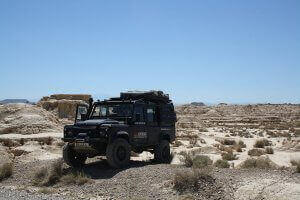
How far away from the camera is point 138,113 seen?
1866cm

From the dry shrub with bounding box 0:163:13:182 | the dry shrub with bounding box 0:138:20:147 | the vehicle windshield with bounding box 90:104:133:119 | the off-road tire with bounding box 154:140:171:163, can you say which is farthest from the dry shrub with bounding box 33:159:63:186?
the dry shrub with bounding box 0:138:20:147

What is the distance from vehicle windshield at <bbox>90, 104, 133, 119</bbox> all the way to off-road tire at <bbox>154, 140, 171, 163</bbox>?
259 centimetres

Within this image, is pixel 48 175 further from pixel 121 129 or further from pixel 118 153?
pixel 121 129

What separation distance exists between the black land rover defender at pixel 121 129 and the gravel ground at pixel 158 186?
0.92 metres

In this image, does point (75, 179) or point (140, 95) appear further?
point (140, 95)

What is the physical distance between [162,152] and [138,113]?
258cm

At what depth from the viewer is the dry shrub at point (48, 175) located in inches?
640

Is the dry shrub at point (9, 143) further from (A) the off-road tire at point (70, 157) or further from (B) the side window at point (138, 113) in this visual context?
(B) the side window at point (138, 113)

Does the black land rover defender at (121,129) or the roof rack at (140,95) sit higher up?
the roof rack at (140,95)

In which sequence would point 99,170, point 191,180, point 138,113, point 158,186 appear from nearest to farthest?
1. point 191,180
2. point 158,186
3. point 99,170
4. point 138,113

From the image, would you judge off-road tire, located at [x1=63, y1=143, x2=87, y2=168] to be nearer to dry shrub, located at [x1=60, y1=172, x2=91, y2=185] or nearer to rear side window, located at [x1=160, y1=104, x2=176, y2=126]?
dry shrub, located at [x1=60, y1=172, x2=91, y2=185]

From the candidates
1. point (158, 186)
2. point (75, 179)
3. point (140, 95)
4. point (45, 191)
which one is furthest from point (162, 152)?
point (45, 191)

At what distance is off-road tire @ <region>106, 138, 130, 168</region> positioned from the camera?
55.8 feet

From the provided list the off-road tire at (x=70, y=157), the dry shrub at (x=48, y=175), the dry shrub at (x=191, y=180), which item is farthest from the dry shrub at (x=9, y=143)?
the dry shrub at (x=191, y=180)
